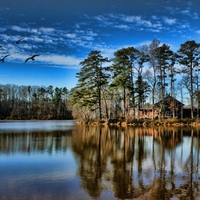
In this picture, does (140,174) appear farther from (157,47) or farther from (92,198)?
(157,47)

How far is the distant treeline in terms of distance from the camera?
3455 inches

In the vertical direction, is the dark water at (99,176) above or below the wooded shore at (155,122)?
below

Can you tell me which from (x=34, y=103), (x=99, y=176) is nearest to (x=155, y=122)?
(x=99, y=176)

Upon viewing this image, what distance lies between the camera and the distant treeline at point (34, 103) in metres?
87.8

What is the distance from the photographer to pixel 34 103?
96.8 metres

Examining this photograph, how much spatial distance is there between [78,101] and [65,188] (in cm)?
3933

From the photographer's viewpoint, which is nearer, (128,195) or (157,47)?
(128,195)

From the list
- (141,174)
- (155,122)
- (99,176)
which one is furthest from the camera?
(155,122)

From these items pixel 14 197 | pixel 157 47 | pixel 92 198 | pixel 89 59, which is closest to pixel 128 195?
pixel 92 198

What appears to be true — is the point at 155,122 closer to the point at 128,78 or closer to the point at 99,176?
the point at 128,78

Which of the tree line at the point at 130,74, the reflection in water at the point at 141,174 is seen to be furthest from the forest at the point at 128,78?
the reflection in water at the point at 141,174

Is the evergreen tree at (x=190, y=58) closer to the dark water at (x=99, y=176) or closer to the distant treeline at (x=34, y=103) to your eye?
the dark water at (x=99, y=176)

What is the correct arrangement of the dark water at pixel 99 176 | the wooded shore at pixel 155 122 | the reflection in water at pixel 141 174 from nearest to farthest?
1. the dark water at pixel 99 176
2. the reflection in water at pixel 141 174
3. the wooded shore at pixel 155 122

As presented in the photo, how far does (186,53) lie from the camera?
38969 millimetres
